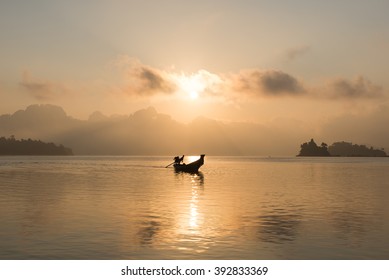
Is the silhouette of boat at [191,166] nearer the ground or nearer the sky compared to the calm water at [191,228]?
nearer the sky

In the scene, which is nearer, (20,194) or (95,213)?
(95,213)

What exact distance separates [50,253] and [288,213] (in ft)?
69.3

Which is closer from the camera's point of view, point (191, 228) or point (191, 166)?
point (191, 228)

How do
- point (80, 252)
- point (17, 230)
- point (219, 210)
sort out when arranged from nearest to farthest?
point (80, 252) → point (17, 230) → point (219, 210)

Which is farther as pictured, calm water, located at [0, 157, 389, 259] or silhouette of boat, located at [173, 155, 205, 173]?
silhouette of boat, located at [173, 155, 205, 173]

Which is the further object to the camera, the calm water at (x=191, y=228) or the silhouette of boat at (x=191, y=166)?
the silhouette of boat at (x=191, y=166)

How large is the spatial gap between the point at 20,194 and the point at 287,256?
38.7m

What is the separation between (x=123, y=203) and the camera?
144 ft

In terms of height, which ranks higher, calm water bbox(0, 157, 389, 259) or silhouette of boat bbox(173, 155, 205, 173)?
silhouette of boat bbox(173, 155, 205, 173)

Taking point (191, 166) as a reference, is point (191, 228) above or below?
below
